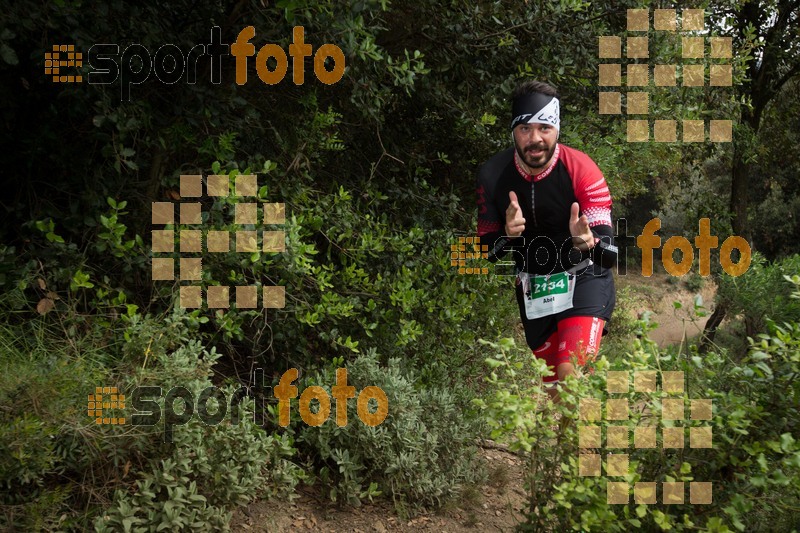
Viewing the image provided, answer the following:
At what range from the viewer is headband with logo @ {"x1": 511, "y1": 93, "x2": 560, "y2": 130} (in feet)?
14.6

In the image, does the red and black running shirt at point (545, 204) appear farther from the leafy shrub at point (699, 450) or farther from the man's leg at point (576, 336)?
the leafy shrub at point (699, 450)

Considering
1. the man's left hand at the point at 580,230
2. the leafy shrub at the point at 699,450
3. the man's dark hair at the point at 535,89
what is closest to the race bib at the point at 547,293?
the man's left hand at the point at 580,230

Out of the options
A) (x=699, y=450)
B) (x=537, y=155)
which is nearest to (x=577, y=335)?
(x=537, y=155)

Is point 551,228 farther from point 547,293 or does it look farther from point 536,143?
point 536,143

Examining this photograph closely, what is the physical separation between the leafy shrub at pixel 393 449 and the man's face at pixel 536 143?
168 centimetres

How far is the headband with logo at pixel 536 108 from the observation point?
4.45 m

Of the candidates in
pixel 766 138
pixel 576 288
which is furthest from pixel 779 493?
pixel 766 138

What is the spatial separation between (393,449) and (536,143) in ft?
6.99

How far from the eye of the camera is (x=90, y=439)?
3.80 meters

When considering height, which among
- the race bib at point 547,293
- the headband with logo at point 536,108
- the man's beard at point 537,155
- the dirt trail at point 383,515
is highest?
the headband with logo at point 536,108

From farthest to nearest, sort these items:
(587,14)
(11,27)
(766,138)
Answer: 1. (766,138)
2. (587,14)
3. (11,27)

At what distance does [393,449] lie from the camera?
4.82 m

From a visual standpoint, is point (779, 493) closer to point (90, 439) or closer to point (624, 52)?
point (90, 439)

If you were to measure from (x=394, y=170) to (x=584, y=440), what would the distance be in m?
3.50
